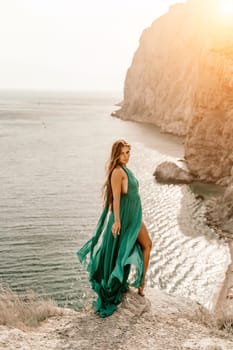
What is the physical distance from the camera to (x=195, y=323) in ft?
29.5

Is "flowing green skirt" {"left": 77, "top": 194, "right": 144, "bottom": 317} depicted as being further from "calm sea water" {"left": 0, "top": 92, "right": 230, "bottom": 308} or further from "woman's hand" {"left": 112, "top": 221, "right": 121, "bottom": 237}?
"calm sea water" {"left": 0, "top": 92, "right": 230, "bottom": 308}

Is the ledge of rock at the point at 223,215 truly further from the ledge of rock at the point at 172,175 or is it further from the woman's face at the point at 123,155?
the woman's face at the point at 123,155

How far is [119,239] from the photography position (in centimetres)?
851

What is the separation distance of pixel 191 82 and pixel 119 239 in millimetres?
86724

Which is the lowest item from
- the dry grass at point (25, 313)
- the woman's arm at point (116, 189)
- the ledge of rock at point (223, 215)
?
the ledge of rock at point (223, 215)

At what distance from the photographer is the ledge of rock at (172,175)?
40.2 meters

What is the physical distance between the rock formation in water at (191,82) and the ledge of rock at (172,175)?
1.65 meters

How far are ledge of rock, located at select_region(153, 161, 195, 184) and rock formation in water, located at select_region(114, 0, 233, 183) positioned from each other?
64.9 inches

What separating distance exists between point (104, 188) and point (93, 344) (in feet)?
9.14

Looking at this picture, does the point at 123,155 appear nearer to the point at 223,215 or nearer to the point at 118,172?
the point at 118,172

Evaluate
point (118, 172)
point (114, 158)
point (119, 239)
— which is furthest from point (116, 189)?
point (119, 239)

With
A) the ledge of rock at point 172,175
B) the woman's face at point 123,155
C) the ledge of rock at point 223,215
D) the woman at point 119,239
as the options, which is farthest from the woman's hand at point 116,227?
the ledge of rock at point 172,175

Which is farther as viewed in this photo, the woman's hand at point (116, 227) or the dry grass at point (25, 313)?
the dry grass at point (25, 313)

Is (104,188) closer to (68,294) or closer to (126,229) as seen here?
(126,229)
